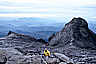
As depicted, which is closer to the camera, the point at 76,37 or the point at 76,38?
the point at 76,38

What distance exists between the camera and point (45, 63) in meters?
13.4

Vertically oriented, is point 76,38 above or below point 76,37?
below

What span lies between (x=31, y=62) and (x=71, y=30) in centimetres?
2219

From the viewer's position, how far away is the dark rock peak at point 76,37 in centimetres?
2940

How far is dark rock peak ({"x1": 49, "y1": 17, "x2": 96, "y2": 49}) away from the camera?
2940cm

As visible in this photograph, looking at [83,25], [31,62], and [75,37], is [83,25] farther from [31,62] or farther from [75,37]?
[31,62]

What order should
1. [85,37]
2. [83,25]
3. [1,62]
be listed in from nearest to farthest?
[1,62] → [85,37] → [83,25]

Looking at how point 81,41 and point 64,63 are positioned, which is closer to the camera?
point 64,63

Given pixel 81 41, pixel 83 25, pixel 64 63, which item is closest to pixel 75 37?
pixel 81 41

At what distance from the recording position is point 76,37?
31.4 m

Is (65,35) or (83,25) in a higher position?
(83,25)

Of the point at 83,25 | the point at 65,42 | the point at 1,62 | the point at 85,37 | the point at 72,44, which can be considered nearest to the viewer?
the point at 1,62

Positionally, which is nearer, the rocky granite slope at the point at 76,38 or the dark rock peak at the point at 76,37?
the rocky granite slope at the point at 76,38

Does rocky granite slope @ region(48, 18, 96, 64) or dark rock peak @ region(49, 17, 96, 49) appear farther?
dark rock peak @ region(49, 17, 96, 49)
